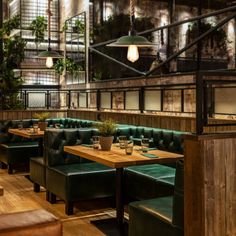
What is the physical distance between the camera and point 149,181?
4680 millimetres

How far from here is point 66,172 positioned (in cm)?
498

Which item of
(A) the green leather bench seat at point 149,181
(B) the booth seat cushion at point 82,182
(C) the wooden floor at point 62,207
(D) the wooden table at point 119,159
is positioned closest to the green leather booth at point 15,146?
(C) the wooden floor at point 62,207

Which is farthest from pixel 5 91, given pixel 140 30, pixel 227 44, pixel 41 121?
pixel 227 44

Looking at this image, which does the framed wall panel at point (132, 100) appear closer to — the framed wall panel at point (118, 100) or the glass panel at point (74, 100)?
the framed wall panel at point (118, 100)

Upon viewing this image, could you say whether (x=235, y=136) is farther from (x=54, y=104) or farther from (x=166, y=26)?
(x=54, y=104)

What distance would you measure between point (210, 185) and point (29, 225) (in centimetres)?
132

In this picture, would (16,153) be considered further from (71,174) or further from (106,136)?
(106,136)

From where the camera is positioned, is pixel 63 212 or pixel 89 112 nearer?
pixel 63 212

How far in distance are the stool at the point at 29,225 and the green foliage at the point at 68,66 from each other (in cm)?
878

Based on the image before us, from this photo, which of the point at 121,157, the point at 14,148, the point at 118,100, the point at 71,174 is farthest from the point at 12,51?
the point at 121,157

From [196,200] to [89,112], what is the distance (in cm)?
579

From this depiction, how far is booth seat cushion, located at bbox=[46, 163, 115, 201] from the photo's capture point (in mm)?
4867

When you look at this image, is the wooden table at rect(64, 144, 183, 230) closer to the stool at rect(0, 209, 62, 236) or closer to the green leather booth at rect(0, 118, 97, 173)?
the stool at rect(0, 209, 62, 236)

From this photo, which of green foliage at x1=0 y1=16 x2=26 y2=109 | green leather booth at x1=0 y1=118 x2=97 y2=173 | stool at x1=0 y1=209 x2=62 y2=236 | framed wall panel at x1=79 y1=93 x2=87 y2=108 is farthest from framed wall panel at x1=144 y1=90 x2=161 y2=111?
stool at x1=0 y1=209 x2=62 y2=236
